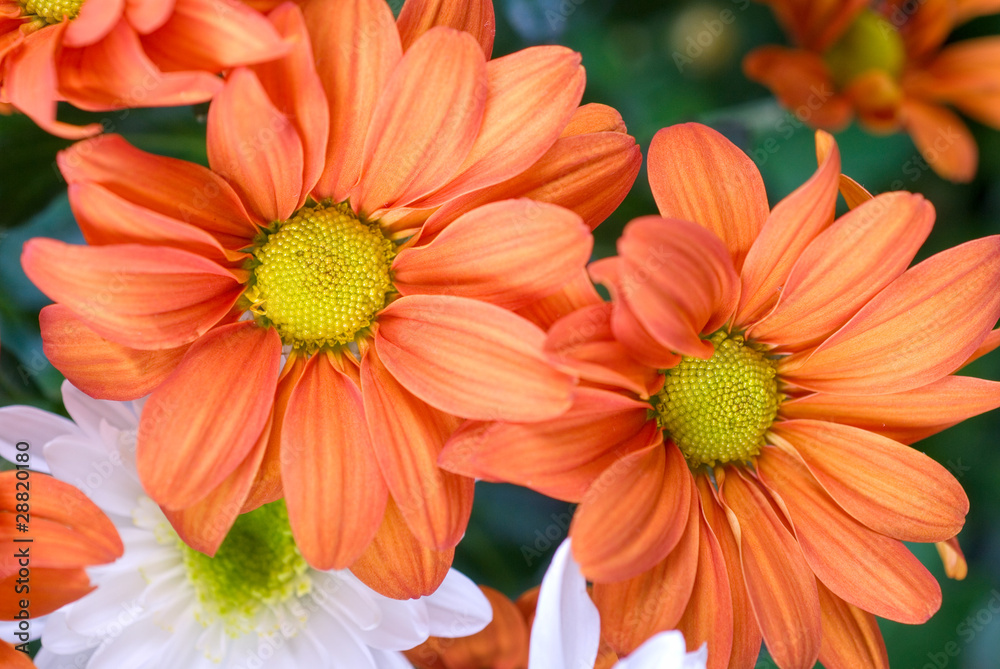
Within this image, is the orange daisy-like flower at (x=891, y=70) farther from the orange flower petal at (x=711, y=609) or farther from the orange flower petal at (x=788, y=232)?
the orange flower petal at (x=711, y=609)

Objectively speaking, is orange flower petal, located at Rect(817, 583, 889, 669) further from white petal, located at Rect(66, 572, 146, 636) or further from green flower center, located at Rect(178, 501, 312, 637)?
white petal, located at Rect(66, 572, 146, 636)

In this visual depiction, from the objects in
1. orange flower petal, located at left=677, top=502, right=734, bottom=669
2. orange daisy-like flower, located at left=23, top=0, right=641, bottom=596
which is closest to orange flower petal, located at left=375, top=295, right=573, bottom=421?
orange daisy-like flower, located at left=23, top=0, right=641, bottom=596

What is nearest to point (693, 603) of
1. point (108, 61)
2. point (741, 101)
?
point (108, 61)

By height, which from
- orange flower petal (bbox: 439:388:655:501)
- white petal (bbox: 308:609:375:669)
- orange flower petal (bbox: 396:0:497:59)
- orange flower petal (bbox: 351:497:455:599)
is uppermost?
orange flower petal (bbox: 396:0:497:59)

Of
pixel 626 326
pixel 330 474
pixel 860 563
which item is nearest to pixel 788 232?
pixel 626 326

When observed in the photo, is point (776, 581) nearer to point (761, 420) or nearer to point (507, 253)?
point (761, 420)

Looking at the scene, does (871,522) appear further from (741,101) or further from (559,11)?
(741,101)

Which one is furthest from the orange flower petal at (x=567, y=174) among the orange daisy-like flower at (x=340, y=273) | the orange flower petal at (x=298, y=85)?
the orange flower petal at (x=298, y=85)
